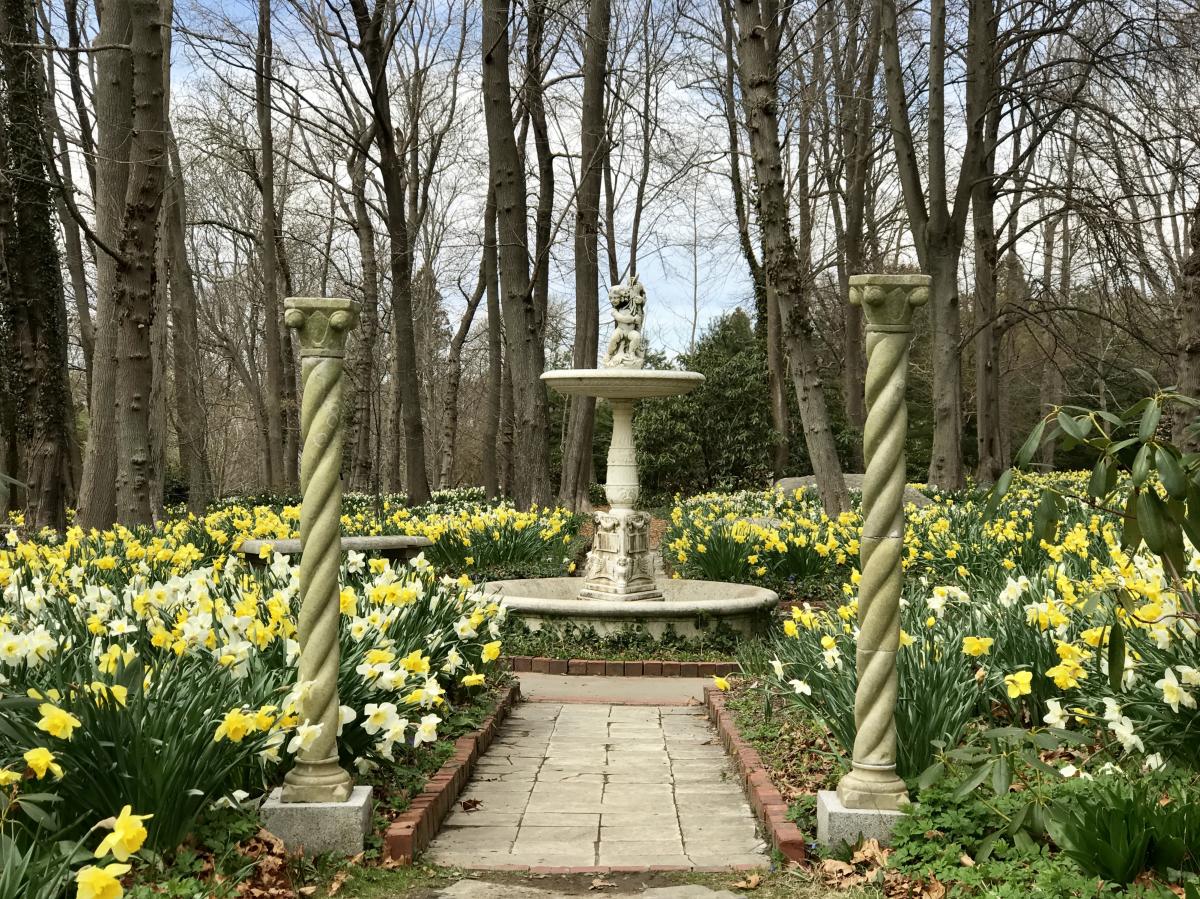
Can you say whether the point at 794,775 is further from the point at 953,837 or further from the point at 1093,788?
the point at 1093,788

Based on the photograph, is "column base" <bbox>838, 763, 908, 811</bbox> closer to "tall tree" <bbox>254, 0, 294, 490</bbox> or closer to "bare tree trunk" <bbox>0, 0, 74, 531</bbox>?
"bare tree trunk" <bbox>0, 0, 74, 531</bbox>

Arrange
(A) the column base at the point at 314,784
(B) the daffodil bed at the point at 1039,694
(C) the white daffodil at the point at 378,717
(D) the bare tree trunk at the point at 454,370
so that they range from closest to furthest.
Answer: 1. (B) the daffodil bed at the point at 1039,694
2. (A) the column base at the point at 314,784
3. (C) the white daffodil at the point at 378,717
4. (D) the bare tree trunk at the point at 454,370

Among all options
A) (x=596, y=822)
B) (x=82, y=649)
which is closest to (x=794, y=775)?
(x=596, y=822)

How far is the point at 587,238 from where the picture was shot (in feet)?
58.5

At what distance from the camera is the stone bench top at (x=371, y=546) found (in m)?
9.81

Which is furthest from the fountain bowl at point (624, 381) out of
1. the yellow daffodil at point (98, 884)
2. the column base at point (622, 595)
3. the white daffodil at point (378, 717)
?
the yellow daffodil at point (98, 884)

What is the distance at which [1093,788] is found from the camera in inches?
151

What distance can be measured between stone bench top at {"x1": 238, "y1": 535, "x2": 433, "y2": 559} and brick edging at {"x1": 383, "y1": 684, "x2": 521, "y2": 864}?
3.98 m

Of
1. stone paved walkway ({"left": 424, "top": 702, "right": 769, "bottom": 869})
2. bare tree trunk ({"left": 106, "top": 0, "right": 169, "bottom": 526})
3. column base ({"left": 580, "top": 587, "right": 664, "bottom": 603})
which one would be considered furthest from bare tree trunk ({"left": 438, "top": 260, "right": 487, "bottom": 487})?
stone paved walkway ({"left": 424, "top": 702, "right": 769, "bottom": 869})

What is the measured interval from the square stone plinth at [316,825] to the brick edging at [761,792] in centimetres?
160

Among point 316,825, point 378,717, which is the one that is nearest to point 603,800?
point 378,717

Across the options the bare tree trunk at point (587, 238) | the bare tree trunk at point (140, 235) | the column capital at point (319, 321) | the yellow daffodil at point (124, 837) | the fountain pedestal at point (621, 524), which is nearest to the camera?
the yellow daffodil at point (124, 837)

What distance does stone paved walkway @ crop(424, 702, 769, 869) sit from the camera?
4.51 meters

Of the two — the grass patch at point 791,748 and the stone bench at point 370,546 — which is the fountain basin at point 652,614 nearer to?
the stone bench at point 370,546
